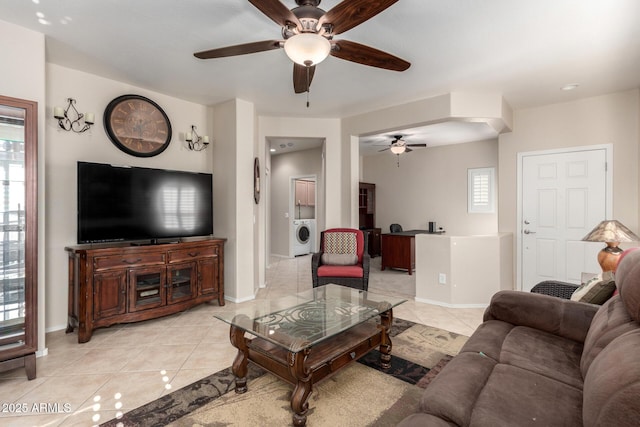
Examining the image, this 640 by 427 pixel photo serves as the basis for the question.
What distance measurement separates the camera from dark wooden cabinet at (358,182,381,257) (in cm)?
771

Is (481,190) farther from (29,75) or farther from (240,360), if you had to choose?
(29,75)

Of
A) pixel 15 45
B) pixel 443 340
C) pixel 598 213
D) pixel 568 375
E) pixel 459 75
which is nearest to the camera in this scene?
pixel 568 375

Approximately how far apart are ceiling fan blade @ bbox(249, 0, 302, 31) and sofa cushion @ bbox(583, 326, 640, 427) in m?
2.00

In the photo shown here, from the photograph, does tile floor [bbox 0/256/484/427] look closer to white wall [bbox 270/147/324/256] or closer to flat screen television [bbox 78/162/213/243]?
flat screen television [bbox 78/162/213/243]

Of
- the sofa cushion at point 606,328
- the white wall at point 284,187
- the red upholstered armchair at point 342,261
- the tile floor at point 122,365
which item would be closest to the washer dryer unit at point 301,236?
the white wall at point 284,187

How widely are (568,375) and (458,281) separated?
2.61 m

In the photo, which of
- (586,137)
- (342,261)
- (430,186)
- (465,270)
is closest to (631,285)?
(465,270)

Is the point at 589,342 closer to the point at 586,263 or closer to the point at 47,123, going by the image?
the point at 586,263

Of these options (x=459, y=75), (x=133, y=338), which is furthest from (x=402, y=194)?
(x=133, y=338)

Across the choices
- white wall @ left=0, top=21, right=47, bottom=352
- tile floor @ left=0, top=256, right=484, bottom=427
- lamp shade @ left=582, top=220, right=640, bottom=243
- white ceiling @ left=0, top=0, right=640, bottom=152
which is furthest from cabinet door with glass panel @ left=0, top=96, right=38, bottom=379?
lamp shade @ left=582, top=220, right=640, bottom=243

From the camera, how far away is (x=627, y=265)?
57.3 inches

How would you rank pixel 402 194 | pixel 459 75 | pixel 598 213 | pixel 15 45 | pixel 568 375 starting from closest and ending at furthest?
1. pixel 568 375
2. pixel 15 45
3. pixel 459 75
4. pixel 598 213
5. pixel 402 194

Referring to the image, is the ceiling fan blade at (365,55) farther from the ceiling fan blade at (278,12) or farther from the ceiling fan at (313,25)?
the ceiling fan blade at (278,12)

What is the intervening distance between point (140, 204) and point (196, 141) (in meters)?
1.23
